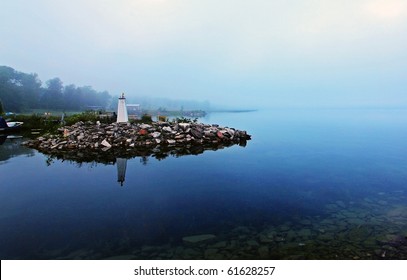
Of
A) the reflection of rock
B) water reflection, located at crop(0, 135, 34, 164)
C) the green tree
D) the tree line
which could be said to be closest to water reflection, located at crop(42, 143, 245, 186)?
water reflection, located at crop(0, 135, 34, 164)

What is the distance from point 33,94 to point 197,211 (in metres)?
111

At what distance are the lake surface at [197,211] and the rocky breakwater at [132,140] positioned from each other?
118 inches

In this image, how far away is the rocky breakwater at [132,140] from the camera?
62.7ft

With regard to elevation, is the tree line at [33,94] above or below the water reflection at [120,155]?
above

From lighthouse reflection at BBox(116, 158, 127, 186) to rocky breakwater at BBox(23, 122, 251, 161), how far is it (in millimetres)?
1415

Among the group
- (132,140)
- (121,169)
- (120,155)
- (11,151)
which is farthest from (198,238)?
(11,151)

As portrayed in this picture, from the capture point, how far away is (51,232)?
7188 mm

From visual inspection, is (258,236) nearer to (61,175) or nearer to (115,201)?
(115,201)

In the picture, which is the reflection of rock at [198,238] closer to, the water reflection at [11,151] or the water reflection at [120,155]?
the water reflection at [120,155]

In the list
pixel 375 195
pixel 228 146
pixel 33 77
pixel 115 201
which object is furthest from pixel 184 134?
pixel 33 77

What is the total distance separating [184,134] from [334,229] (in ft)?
57.9

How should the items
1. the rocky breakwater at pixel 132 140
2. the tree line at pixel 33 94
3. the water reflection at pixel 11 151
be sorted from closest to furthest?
the water reflection at pixel 11 151, the rocky breakwater at pixel 132 140, the tree line at pixel 33 94

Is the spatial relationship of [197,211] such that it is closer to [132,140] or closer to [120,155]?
[120,155]

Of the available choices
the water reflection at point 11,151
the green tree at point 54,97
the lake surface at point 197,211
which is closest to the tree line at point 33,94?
the green tree at point 54,97
